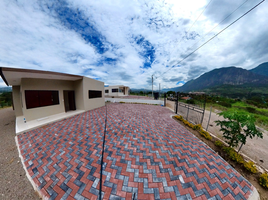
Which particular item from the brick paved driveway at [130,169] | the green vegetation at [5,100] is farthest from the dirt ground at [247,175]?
the green vegetation at [5,100]

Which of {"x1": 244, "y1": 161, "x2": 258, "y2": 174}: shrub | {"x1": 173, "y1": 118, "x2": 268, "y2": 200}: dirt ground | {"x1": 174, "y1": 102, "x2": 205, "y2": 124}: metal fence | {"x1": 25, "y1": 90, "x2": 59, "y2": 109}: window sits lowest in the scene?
{"x1": 173, "y1": 118, "x2": 268, "y2": 200}: dirt ground

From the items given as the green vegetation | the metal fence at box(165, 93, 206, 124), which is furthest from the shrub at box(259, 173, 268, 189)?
the green vegetation

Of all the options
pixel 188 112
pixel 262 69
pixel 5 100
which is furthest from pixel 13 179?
pixel 262 69

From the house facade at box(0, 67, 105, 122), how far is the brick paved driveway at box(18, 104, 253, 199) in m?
2.80

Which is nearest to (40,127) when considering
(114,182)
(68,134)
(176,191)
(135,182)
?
Result: (68,134)

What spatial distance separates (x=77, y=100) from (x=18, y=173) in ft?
21.3

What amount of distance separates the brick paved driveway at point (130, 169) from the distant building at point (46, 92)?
9.13 ft

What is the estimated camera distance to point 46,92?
19.6 ft

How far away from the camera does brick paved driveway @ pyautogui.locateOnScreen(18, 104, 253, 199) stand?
182 cm

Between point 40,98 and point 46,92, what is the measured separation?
19.5 inches

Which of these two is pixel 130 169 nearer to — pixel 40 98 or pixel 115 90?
pixel 40 98

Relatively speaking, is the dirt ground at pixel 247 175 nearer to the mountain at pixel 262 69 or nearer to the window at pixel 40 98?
the window at pixel 40 98

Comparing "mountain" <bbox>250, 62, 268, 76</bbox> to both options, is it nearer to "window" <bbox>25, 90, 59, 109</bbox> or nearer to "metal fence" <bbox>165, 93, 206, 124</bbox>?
"metal fence" <bbox>165, 93, 206, 124</bbox>

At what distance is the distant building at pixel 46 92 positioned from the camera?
4.90 m
